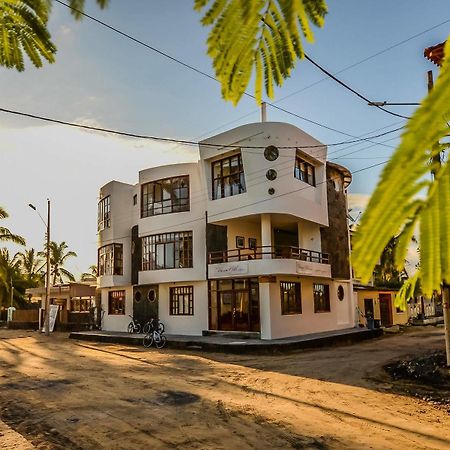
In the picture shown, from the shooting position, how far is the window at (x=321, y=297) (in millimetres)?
26906

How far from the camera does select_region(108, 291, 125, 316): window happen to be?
3094 centimetres

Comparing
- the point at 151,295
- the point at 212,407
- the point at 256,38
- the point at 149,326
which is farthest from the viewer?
the point at 151,295

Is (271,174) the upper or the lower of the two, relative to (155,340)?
upper

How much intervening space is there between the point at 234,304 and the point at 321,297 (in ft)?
21.0

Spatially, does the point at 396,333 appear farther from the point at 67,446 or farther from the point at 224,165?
the point at 67,446

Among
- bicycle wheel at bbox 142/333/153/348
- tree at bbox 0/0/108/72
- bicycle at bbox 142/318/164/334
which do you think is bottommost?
bicycle wheel at bbox 142/333/153/348

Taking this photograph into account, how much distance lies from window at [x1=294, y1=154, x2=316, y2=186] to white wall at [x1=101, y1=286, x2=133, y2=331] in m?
13.6

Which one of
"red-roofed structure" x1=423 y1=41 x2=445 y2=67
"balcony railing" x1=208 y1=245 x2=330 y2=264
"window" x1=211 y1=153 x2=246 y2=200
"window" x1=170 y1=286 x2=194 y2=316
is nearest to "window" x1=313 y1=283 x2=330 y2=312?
"balcony railing" x1=208 y1=245 x2=330 y2=264

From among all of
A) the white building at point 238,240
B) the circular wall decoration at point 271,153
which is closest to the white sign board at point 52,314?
the white building at point 238,240

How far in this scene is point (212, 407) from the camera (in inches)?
375

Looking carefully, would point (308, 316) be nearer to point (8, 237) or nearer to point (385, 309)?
point (385, 309)

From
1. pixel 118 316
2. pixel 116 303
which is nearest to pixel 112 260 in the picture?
pixel 116 303

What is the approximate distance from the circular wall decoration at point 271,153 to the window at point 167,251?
6497mm

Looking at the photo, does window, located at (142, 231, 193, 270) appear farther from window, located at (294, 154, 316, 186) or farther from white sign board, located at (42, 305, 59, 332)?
white sign board, located at (42, 305, 59, 332)
